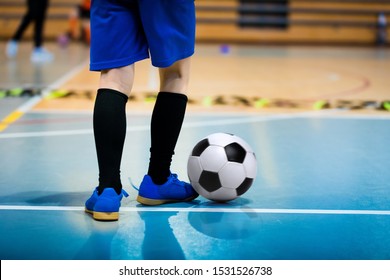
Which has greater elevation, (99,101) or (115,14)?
(115,14)

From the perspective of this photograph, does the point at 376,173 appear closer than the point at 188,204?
No

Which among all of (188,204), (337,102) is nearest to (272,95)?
(337,102)

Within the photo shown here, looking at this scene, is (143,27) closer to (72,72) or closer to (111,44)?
(111,44)

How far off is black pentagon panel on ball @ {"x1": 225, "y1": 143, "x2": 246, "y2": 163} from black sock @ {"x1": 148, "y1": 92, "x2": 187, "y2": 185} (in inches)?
8.8

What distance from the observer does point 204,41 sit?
44.1 feet

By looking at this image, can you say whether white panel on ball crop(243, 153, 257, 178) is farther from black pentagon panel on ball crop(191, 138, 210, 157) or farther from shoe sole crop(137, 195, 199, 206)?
shoe sole crop(137, 195, 199, 206)

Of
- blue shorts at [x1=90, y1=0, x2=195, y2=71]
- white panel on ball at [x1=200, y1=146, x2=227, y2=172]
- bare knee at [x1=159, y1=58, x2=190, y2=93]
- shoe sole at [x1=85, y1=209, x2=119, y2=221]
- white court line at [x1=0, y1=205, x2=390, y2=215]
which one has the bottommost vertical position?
white court line at [x1=0, y1=205, x2=390, y2=215]

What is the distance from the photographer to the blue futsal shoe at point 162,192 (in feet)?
8.44

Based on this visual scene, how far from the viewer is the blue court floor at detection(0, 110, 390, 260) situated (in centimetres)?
209

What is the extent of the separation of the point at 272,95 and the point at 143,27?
3595 mm

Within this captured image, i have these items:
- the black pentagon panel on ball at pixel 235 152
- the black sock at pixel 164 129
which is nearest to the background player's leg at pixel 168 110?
the black sock at pixel 164 129

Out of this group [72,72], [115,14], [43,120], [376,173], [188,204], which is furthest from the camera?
[72,72]

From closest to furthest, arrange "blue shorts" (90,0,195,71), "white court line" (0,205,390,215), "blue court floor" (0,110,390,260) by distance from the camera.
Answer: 1. "blue court floor" (0,110,390,260)
2. "blue shorts" (90,0,195,71)
3. "white court line" (0,205,390,215)

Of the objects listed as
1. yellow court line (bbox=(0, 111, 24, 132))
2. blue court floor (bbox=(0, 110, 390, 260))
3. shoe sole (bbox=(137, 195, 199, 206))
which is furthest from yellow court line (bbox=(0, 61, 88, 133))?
shoe sole (bbox=(137, 195, 199, 206))
